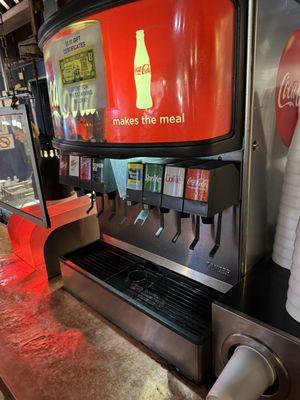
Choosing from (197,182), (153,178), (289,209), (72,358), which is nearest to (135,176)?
(153,178)

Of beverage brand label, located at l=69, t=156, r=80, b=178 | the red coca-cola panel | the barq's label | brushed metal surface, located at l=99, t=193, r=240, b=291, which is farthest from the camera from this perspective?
beverage brand label, located at l=69, t=156, r=80, b=178

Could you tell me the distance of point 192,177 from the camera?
0.67 meters

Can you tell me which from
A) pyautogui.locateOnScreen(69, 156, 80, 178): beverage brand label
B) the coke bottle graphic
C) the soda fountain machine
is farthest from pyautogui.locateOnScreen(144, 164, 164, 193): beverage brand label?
pyautogui.locateOnScreen(69, 156, 80, 178): beverage brand label

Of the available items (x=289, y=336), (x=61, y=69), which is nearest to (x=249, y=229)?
(x=289, y=336)

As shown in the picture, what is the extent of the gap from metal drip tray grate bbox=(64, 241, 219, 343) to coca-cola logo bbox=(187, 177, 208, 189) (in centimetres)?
35

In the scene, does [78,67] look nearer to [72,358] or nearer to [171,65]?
[171,65]

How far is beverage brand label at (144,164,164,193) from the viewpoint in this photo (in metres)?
0.73

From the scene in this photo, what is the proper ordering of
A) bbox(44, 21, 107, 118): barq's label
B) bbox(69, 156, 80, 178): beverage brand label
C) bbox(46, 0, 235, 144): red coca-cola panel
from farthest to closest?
bbox(69, 156, 80, 178): beverage brand label → bbox(44, 21, 107, 118): barq's label → bbox(46, 0, 235, 144): red coca-cola panel

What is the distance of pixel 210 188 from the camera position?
0.64m

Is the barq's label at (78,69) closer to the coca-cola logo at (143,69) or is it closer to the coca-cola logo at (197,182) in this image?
the coca-cola logo at (143,69)

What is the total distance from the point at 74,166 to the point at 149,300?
458 millimetres

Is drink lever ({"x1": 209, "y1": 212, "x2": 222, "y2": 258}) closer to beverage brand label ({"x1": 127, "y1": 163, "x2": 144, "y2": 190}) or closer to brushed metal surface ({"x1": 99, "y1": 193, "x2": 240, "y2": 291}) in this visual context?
brushed metal surface ({"x1": 99, "y1": 193, "x2": 240, "y2": 291})

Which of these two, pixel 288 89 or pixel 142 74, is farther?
pixel 288 89

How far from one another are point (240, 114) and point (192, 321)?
0.51 metres
